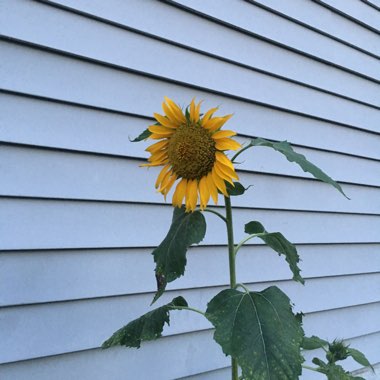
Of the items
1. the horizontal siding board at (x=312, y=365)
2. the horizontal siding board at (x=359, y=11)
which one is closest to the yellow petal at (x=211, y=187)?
the horizontal siding board at (x=312, y=365)

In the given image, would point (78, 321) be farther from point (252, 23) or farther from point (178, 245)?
point (252, 23)

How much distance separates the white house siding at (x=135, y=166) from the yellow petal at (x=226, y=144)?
2.04 feet

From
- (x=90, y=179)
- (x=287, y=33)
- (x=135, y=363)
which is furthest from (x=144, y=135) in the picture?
(x=287, y=33)

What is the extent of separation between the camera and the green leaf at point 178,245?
1.28 meters

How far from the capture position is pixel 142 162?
1863 mm

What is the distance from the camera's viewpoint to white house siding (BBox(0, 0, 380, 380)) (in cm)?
157

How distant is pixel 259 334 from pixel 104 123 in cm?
95

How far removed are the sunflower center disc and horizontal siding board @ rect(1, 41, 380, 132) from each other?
21.9 inches

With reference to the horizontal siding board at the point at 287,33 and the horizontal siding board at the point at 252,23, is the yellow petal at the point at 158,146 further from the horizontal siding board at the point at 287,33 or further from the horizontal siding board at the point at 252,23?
the horizontal siding board at the point at 287,33

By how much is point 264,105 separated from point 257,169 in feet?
0.99

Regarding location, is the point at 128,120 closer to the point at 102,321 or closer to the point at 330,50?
the point at 102,321

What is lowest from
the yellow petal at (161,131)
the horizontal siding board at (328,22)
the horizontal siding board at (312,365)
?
the horizontal siding board at (312,365)

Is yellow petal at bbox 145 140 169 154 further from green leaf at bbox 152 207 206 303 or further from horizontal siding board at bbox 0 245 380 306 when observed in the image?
horizontal siding board at bbox 0 245 380 306

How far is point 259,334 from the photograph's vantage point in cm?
113
